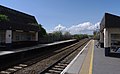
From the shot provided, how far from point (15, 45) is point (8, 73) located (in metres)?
19.3

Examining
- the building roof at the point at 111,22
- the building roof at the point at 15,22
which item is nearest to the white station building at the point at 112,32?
the building roof at the point at 111,22

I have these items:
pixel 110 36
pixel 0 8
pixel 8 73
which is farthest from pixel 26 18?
pixel 8 73

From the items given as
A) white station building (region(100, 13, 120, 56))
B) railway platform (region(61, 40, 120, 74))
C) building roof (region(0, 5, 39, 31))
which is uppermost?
building roof (region(0, 5, 39, 31))

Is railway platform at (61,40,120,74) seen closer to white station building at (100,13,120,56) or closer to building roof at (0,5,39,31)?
white station building at (100,13,120,56)

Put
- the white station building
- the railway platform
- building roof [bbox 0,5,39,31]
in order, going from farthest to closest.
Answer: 1. building roof [bbox 0,5,39,31]
2. the white station building
3. the railway platform

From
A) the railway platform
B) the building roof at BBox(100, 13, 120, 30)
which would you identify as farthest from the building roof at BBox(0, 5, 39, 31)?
the railway platform

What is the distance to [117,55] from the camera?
65.2 feet

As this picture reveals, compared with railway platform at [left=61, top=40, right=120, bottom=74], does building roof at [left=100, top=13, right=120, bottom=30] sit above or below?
above

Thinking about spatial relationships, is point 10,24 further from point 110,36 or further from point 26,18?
point 26,18

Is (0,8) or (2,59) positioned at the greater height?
(0,8)

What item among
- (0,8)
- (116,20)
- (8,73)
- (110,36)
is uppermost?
(0,8)

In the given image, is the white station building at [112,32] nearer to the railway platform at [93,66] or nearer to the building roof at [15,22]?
the railway platform at [93,66]

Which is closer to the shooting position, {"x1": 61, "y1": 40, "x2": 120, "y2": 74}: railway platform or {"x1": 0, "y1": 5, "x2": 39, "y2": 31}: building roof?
{"x1": 61, "y1": 40, "x2": 120, "y2": 74}: railway platform

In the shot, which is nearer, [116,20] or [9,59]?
[9,59]
